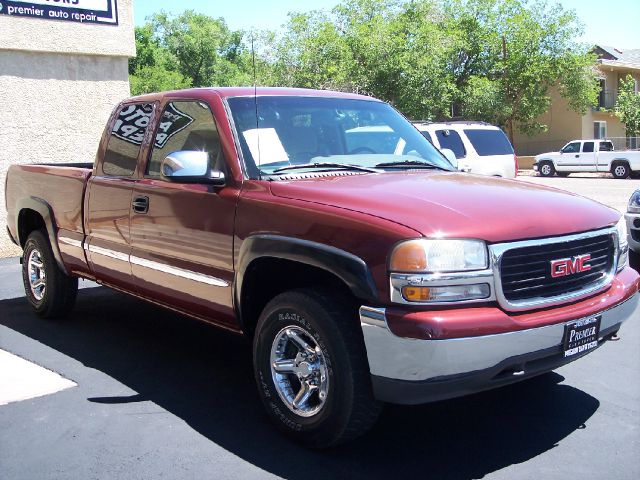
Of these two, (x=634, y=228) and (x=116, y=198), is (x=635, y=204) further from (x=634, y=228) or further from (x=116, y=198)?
(x=116, y=198)

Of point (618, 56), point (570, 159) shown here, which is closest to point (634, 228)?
point (570, 159)

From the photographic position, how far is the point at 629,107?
4066 cm

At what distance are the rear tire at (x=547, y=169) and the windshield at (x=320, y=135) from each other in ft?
99.6

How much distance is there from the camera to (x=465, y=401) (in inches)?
179

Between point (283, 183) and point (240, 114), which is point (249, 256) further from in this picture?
point (240, 114)

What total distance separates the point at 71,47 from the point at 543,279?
30.3ft

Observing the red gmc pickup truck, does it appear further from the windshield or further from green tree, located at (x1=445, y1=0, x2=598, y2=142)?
green tree, located at (x1=445, y1=0, x2=598, y2=142)

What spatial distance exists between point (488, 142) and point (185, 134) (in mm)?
10372

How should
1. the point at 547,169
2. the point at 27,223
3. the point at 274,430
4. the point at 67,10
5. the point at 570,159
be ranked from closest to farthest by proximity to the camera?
the point at 274,430 < the point at 27,223 < the point at 67,10 < the point at 570,159 < the point at 547,169

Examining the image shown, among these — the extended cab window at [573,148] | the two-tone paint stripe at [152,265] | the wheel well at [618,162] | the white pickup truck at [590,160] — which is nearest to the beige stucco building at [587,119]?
the white pickup truck at [590,160]

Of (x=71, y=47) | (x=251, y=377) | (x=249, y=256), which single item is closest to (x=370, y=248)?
(x=249, y=256)

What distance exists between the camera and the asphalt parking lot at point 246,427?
11.9 ft

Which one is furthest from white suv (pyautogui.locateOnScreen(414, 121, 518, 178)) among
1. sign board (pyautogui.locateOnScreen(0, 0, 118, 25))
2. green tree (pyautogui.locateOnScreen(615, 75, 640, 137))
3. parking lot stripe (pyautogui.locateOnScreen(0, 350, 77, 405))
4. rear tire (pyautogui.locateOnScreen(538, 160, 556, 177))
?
green tree (pyautogui.locateOnScreen(615, 75, 640, 137))

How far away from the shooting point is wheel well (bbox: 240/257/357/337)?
3823 millimetres
